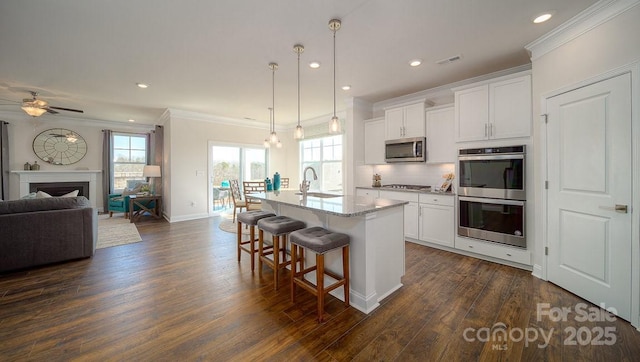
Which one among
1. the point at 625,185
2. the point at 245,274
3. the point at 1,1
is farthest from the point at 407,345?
the point at 1,1

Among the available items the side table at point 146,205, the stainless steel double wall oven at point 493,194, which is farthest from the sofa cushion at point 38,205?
the stainless steel double wall oven at point 493,194

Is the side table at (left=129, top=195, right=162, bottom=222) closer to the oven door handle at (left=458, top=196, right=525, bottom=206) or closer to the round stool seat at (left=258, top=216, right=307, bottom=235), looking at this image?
the round stool seat at (left=258, top=216, right=307, bottom=235)

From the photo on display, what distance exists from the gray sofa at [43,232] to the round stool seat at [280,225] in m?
2.64

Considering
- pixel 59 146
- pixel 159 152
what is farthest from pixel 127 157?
pixel 159 152

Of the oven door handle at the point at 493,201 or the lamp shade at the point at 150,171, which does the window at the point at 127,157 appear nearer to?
the lamp shade at the point at 150,171

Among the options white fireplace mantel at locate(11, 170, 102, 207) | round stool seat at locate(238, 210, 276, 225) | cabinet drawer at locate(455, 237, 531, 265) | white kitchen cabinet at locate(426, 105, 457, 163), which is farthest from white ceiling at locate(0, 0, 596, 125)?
Answer: cabinet drawer at locate(455, 237, 531, 265)

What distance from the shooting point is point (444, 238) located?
3557 millimetres

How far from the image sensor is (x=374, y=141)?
4715 millimetres

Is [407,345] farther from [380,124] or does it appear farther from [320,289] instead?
[380,124]

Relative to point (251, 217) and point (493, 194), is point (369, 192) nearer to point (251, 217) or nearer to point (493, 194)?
point (493, 194)

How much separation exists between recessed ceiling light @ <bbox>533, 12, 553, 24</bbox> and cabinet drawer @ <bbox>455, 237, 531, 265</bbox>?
2.48 metres

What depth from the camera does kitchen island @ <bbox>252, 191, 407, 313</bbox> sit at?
Answer: 2070 mm

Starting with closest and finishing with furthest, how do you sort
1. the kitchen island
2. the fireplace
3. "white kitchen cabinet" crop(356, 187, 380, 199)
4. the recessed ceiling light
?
the kitchen island, the recessed ceiling light, "white kitchen cabinet" crop(356, 187, 380, 199), the fireplace

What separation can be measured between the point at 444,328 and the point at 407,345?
40 centimetres
